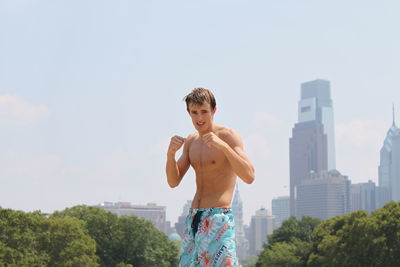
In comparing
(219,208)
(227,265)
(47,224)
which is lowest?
(227,265)

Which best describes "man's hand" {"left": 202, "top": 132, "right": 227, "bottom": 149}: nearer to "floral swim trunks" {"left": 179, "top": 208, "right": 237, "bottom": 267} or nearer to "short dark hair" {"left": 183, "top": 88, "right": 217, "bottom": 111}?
"short dark hair" {"left": 183, "top": 88, "right": 217, "bottom": 111}

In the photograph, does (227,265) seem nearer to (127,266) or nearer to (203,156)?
(203,156)

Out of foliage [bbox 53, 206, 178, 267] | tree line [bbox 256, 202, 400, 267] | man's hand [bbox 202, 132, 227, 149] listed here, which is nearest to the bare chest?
man's hand [bbox 202, 132, 227, 149]

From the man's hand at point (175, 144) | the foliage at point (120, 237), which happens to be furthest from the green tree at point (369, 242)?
the man's hand at point (175, 144)

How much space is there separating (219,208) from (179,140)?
97 cm

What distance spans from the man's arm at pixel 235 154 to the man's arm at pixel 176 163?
1.79ft

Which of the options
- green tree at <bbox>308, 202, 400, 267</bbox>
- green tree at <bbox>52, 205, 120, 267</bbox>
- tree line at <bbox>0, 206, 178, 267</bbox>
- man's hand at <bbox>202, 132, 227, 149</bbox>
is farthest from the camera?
green tree at <bbox>52, 205, 120, 267</bbox>

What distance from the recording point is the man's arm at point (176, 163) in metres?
9.12

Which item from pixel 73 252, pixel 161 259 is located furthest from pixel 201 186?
pixel 161 259

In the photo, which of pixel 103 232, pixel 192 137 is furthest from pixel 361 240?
pixel 192 137

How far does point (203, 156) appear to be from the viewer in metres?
9.23

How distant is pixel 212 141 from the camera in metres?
8.65

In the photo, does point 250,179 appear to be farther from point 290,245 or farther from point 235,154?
point 290,245

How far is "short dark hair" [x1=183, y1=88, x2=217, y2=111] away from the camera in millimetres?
8906
